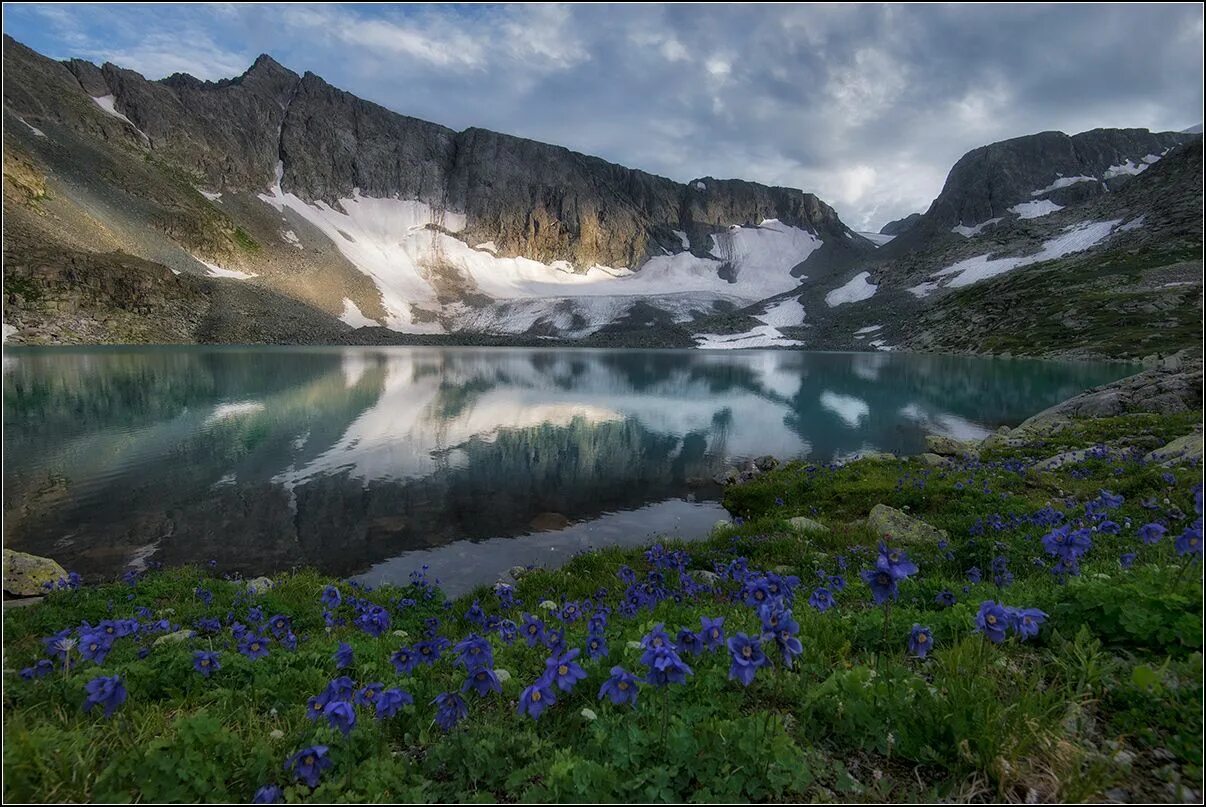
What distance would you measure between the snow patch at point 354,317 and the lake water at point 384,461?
113488 millimetres

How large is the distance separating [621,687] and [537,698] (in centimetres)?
60

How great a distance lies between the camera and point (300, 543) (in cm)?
1661

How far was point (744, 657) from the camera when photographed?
3844 mm

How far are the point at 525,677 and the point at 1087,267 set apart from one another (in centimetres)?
17313

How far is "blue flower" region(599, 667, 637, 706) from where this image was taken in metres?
4.02

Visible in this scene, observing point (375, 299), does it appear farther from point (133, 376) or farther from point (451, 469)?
point (451, 469)

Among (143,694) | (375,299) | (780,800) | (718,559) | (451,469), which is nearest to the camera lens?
(780,800)

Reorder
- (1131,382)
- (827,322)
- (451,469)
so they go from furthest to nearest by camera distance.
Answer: (827,322)
(1131,382)
(451,469)

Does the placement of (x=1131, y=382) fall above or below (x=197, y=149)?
below

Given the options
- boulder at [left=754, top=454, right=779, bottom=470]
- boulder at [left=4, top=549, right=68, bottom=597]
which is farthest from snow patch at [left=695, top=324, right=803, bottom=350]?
boulder at [left=4, top=549, right=68, bottom=597]

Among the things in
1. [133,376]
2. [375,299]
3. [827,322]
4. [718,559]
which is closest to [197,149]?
[375,299]

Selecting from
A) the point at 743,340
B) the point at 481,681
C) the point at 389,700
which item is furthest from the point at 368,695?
the point at 743,340

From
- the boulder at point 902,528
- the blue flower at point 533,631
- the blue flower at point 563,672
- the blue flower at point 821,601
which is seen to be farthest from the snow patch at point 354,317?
the blue flower at point 563,672

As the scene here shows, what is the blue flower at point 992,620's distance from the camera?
13.4 ft
